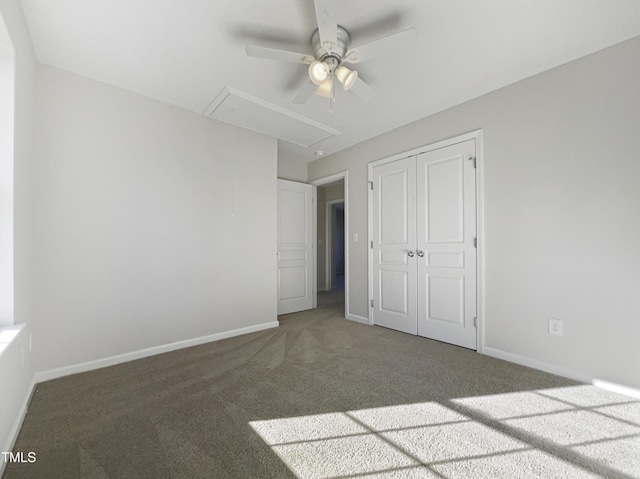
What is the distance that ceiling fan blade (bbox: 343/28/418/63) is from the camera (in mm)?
1652

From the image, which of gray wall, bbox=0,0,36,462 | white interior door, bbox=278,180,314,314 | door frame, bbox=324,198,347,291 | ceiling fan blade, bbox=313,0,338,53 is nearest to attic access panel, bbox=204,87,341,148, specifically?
white interior door, bbox=278,180,314,314

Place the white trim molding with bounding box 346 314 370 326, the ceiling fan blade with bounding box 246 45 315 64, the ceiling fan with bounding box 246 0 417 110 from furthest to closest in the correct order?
the white trim molding with bounding box 346 314 370 326 → the ceiling fan blade with bounding box 246 45 315 64 → the ceiling fan with bounding box 246 0 417 110

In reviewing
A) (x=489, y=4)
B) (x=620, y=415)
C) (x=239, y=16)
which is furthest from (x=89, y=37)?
(x=620, y=415)

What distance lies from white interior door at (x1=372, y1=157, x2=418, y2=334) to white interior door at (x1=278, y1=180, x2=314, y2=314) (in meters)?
1.36

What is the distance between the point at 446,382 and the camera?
215 cm

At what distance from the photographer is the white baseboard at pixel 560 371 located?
1.98 metres

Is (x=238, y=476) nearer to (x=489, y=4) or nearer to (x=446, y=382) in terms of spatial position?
(x=446, y=382)

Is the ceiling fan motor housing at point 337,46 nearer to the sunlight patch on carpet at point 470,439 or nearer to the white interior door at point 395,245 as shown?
the white interior door at point 395,245

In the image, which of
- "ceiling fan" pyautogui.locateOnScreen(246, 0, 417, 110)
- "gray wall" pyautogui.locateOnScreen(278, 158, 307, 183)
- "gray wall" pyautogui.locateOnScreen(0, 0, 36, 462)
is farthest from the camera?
"gray wall" pyautogui.locateOnScreen(278, 158, 307, 183)

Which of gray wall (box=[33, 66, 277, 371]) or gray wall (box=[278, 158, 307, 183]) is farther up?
gray wall (box=[278, 158, 307, 183])

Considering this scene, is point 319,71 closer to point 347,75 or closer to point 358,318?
point 347,75

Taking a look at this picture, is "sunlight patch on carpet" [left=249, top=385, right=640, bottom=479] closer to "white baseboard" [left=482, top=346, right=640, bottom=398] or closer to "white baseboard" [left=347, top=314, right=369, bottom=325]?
"white baseboard" [left=482, top=346, right=640, bottom=398]

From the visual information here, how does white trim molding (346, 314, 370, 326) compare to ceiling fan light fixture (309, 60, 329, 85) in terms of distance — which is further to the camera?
white trim molding (346, 314, 370, 326)

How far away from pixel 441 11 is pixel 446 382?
258cm
